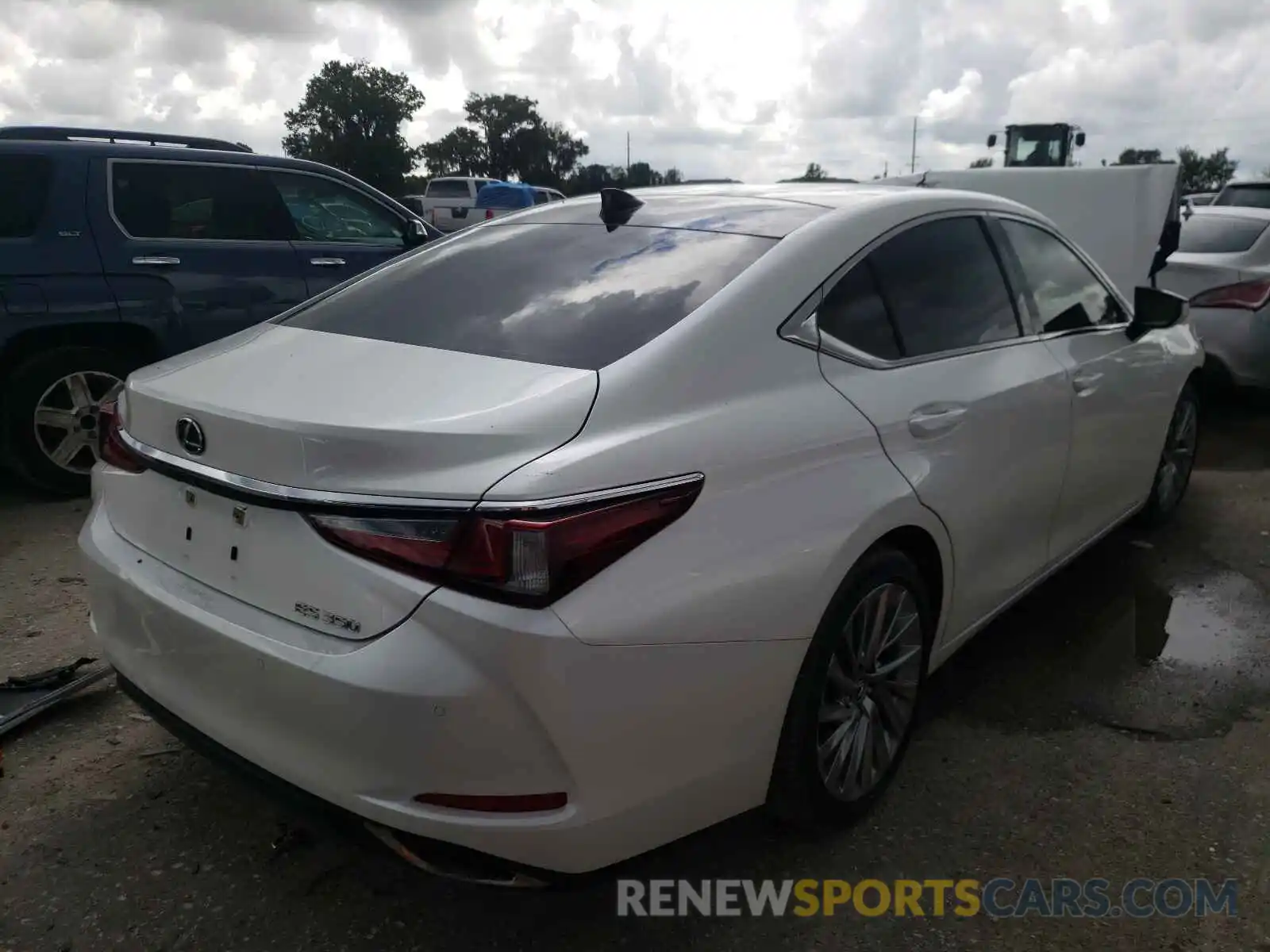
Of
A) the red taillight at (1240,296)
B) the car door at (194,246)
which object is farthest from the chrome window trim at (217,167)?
the red taillight at (1240,296)

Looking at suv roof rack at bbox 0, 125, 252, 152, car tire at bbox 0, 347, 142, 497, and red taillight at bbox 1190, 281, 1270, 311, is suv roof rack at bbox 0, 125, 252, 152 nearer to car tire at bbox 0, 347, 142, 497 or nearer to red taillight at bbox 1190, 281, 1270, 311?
car tire at bbox 0, 347, 142, 497

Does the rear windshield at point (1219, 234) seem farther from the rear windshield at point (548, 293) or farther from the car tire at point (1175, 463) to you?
the rear windshield at point (548, 293)

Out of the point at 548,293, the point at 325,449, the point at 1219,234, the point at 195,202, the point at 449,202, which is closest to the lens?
the point at 325,449

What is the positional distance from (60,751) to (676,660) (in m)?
2.08

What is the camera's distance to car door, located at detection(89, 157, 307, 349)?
17.6ft

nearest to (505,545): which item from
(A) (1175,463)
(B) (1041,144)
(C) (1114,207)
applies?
(A) (1175,463)

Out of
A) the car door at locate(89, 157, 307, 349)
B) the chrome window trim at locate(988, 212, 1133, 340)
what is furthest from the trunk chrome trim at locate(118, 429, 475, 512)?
the car door at locate(89, 157, 307, 349)

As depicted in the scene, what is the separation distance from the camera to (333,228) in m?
6.26

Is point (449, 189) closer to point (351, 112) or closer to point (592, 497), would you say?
point (592, 497)

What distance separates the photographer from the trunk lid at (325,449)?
5.99 ft

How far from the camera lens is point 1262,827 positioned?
269cm

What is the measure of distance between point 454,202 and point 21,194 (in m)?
22.1

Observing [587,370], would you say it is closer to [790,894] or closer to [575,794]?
[575,794]

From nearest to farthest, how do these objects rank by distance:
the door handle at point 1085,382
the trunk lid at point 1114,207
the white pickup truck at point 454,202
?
1. the door handle at point 1085,382
2. the trunk lid at point 1114,207
3. the white pickup truck at point 454,202
